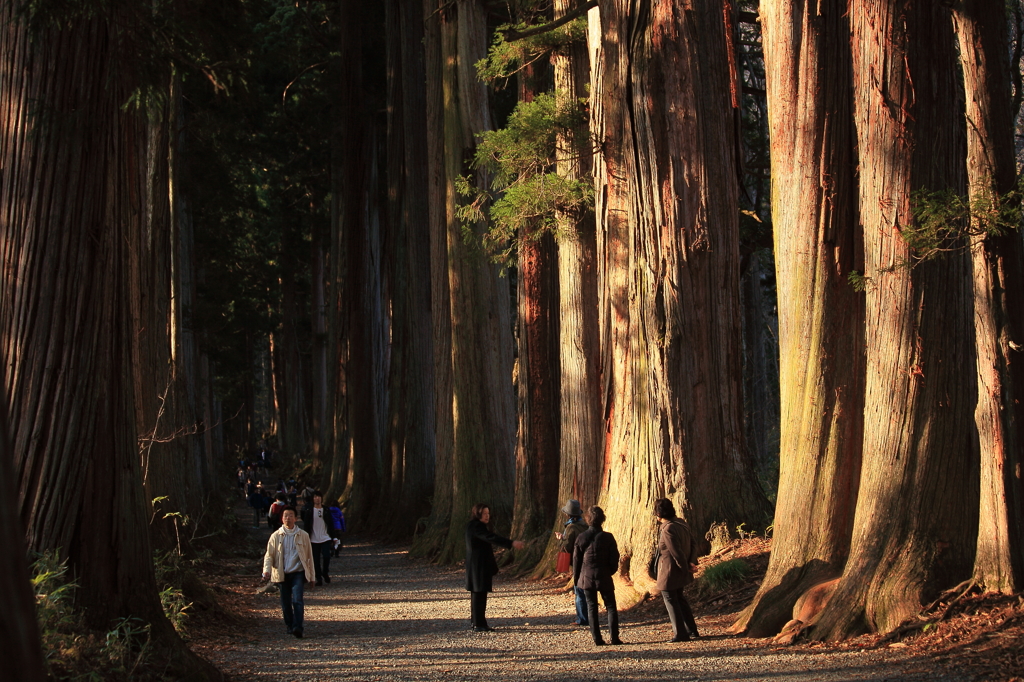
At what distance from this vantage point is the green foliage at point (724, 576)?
36.4ft

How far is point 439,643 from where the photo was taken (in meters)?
10.6

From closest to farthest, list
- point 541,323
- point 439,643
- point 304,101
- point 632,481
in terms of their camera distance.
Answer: point 439,643
point 632,481
point 541,323
point 304,101

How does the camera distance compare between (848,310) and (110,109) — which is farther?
(848,310)

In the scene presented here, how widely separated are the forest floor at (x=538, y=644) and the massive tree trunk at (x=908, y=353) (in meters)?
0.44

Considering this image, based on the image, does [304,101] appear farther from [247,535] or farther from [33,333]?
Result: [33,333]

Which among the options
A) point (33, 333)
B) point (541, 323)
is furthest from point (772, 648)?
point (541, 323)

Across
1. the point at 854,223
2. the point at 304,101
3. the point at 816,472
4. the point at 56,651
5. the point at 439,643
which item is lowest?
the point at 439,643

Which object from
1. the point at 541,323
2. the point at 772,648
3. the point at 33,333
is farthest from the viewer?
the point at 541,323

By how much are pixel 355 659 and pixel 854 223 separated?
20.2 feet

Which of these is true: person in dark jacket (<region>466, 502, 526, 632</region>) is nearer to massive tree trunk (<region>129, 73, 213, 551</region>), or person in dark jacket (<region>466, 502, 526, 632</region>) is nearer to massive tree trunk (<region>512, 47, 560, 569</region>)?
massive tree trunk (<region>129, 73, 213, 551</region>)

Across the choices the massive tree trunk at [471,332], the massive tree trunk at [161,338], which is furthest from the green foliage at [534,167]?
the massive tree trunk at [471,332]

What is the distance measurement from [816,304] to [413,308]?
1450cm

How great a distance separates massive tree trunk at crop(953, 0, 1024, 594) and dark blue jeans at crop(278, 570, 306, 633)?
6746 mm

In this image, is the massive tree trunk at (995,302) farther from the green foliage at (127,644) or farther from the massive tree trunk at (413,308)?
the massive tree trunk at (413,308)
